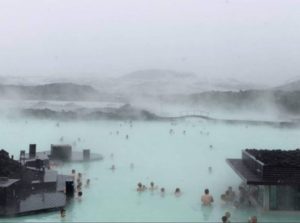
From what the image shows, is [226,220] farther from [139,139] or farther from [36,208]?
[139,139]

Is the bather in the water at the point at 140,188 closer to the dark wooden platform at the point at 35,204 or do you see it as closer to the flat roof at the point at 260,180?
the dark wooden platform at the point at 35,204

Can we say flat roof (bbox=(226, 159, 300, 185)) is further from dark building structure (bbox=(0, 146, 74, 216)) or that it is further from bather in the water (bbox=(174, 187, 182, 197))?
dark building structure (bbox=(0, 146, 74, 216))

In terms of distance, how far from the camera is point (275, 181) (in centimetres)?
1200

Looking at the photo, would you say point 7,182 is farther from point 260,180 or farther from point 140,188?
point 260,180

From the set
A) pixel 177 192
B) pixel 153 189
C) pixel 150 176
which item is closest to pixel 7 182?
pixel 153 189

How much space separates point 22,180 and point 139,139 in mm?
22359

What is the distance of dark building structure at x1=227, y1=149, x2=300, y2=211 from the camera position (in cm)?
1202

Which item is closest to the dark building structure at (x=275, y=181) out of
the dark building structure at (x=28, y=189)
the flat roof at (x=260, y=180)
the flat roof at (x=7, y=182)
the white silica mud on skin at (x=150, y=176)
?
the flat roof at (x=260, y=180)

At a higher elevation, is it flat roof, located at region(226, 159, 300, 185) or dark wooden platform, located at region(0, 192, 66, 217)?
flat roof, located at region(226, 159, 300, 185)

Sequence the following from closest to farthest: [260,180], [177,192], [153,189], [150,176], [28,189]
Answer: [260,180] < [28,189] < [177,192] < [153,189] < [150,176]

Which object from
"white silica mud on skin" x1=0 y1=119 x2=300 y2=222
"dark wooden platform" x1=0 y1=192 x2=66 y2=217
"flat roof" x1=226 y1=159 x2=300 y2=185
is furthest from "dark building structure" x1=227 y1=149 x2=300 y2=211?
"dark wooden platform" x1=0 y1=192 x2=66 y2=217

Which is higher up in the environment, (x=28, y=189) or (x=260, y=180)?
(x=260, y=180)

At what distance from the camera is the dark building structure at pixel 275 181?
39.4ft

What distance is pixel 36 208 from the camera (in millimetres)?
12109
